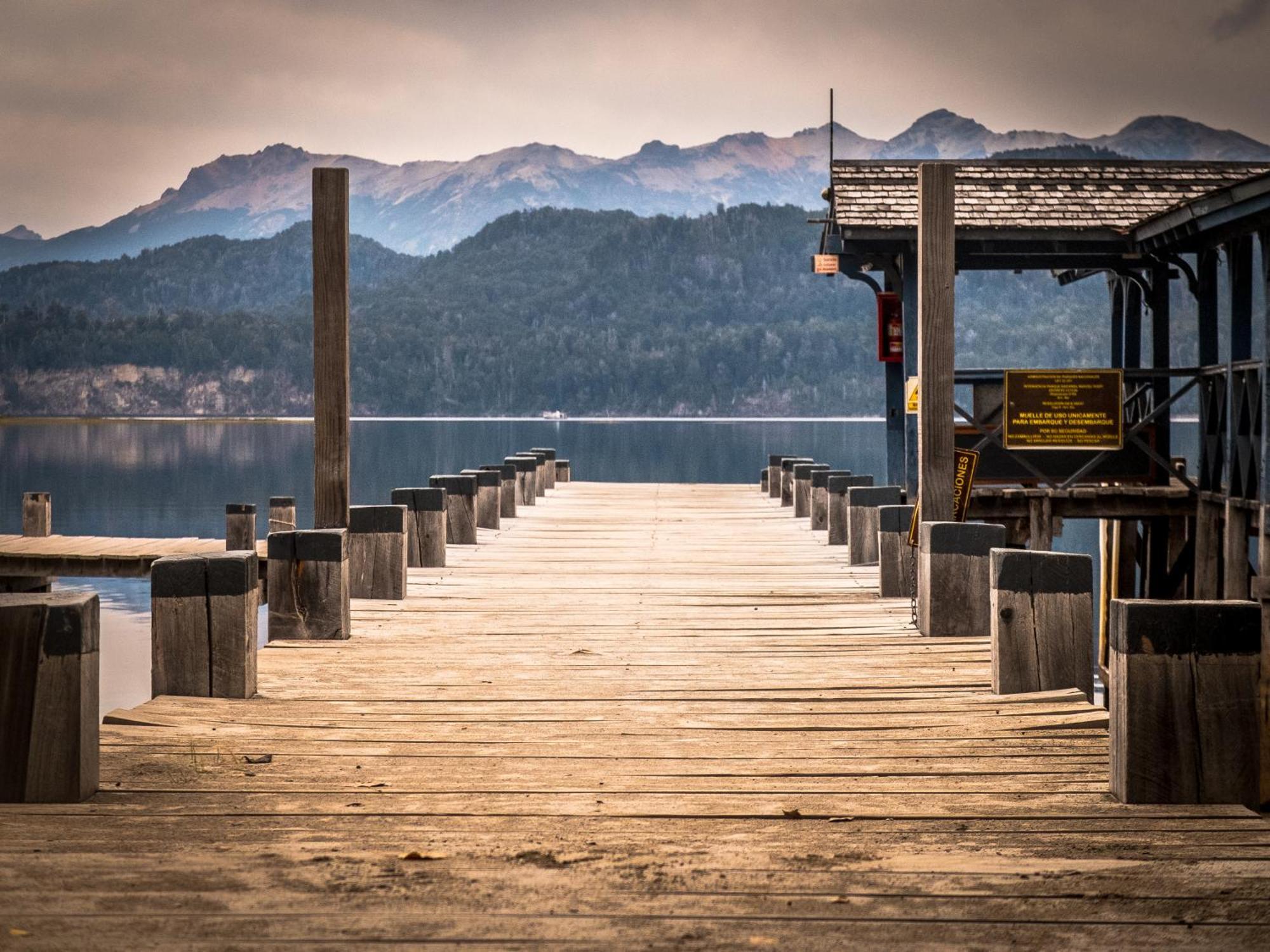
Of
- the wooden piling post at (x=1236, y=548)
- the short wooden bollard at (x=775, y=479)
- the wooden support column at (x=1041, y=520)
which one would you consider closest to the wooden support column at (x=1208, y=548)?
the wooden piling post at (x=1236, y=548)

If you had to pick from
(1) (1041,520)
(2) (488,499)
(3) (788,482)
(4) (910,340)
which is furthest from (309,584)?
(3) (788,482)

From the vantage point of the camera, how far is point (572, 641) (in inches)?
343

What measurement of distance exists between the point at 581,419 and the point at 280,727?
194 meters

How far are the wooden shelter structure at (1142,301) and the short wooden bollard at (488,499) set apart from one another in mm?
4829

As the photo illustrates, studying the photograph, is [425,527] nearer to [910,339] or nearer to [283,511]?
[910,339]

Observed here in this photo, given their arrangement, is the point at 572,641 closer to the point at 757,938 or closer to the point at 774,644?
the point at 774,644

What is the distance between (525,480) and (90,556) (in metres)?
6.25

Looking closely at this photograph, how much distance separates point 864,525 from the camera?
13.0 m

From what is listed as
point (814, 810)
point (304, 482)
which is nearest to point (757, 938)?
point (814, 810)

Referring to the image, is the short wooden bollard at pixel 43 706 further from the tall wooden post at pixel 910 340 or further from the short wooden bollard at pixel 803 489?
the short wooden bollard at pixel 803 489

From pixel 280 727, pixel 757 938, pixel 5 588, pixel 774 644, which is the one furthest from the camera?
pixel 5 588

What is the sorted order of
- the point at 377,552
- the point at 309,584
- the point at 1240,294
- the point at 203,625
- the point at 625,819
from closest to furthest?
the point at 625,819 → the point at 203,625 → the point at 309,584 → the point at 377,552 → the point at 1240,294

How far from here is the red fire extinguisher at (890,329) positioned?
21.1 m

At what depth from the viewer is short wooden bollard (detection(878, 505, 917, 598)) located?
34.8 ft
